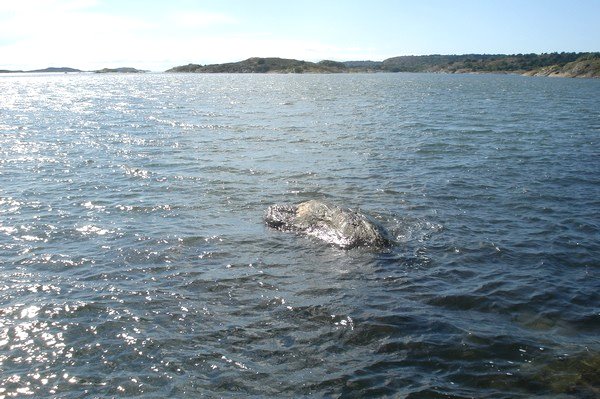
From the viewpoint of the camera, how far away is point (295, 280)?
1235 centimetres

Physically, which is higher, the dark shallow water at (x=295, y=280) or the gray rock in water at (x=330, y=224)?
the gray rock in water at (x=330, y=224)

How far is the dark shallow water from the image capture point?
28.3ft

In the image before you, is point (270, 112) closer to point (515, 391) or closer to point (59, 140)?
point (59, 140)

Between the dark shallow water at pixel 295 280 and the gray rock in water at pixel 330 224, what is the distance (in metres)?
0.51

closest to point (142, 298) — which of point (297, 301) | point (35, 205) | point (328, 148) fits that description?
point (297, 301)

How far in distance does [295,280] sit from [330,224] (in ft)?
11.3

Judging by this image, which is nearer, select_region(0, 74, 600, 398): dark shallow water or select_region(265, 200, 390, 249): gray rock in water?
select_region(0, 74, 600, 398): dark shallow water

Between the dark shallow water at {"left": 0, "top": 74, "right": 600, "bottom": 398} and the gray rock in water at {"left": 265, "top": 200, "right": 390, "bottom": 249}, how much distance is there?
507mm

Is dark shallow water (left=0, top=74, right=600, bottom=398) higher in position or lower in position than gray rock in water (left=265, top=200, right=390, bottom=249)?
lower

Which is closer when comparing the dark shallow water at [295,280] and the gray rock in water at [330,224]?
the dark shallow water at [295,280]

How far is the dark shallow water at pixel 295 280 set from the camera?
862cm

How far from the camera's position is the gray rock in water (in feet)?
47.6

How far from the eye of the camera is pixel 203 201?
19.3 meters

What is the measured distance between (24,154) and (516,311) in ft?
94.0
